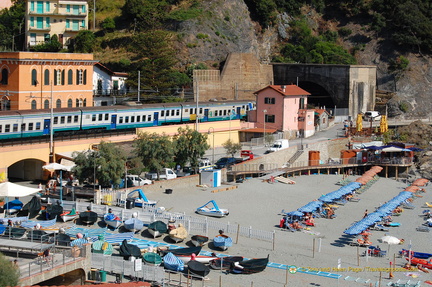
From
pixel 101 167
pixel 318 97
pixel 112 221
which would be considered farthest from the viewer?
pixel 318 97

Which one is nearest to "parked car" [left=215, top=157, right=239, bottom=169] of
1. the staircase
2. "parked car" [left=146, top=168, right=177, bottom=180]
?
"parked car" [left=146, top=168, right=177, bottom=180]

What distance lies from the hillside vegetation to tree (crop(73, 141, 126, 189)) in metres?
29.3

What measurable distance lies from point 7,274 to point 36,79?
37967 mm

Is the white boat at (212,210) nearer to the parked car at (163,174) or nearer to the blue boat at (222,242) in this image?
the blue boat at (222,242)

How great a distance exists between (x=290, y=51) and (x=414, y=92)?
16.0 meters

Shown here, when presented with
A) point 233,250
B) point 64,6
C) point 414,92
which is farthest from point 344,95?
point 233,250

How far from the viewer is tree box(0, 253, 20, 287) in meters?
24.3

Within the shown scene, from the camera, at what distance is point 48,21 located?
80.3 meters

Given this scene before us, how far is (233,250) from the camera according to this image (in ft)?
115

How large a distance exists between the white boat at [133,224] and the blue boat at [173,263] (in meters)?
4.66

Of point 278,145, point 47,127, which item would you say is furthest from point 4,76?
point 278,145

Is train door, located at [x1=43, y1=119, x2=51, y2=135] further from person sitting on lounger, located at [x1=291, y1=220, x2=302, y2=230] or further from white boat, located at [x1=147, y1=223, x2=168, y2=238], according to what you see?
person sitting on lounger, located at [x1=291, y1=220, x2=302, y2=230]

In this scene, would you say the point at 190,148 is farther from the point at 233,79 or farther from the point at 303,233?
the point at 233,79

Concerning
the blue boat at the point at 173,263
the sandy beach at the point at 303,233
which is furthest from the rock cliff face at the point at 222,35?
the blue boat at the point at 173,263
